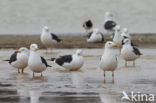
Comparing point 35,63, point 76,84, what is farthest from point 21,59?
point 76,84

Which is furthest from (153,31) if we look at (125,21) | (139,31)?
(125,21)

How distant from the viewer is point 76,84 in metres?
13.3

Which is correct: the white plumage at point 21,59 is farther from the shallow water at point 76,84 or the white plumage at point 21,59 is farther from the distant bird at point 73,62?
the distant bird at point 73,62

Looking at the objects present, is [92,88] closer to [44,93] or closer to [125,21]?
[44,93]

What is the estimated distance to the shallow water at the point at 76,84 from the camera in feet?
37.3

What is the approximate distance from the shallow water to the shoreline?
5693 millimetres

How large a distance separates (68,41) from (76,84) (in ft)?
39.7

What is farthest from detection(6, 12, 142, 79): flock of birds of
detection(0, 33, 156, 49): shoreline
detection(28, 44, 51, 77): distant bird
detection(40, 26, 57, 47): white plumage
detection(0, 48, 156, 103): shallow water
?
detection(0, 33, 156, 49): shoreline

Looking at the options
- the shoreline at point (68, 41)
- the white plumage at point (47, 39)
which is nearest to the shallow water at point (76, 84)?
the white plumage at point (47, 39)

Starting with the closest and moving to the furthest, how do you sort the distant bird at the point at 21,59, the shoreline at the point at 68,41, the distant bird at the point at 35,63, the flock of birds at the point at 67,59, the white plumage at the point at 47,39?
the flock of birds at the point at 67,59 → the distant bird at the point at 35,63 → the distant bird at the point at 21,59 → the white plumage at the point at 47,39 → the shoreline at the point at 68,41

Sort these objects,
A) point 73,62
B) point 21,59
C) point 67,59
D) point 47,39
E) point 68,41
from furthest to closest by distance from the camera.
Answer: point 68,41, point 47,39, point 67,59, point 73,62, point 21,59

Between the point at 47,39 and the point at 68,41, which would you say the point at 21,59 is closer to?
the point at 47,39

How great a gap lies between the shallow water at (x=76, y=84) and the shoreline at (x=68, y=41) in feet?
18.7

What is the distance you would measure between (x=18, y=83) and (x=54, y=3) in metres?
23.7
